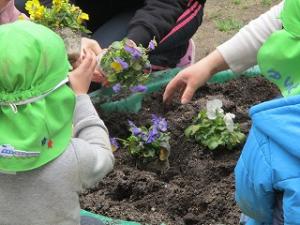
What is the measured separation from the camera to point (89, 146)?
1.86m

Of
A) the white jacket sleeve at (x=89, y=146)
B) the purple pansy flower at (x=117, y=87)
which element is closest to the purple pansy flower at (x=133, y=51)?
the purple pansy flower at (x=117, y=87)

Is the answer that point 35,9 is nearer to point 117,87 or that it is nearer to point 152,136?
point 117,87

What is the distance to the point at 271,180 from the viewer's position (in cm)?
151

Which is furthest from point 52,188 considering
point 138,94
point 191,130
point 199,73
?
point 138,94

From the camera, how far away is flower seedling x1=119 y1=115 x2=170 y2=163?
260cm

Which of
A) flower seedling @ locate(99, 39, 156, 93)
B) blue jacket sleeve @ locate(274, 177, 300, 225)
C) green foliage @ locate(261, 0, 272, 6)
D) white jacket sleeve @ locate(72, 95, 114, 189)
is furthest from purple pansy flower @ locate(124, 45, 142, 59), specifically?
green foliage @ locate(261, 0, 272, 6)

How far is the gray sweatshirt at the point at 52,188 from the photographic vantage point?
5.69ft

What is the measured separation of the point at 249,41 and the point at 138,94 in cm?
85

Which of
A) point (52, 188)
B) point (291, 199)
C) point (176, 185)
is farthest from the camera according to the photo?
point (176, 185)

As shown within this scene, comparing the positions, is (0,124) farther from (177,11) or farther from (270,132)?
(177,11)

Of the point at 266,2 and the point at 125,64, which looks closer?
the point at 125,64

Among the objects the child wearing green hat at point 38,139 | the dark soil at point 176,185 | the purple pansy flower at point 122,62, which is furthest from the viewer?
the purple pansy flower at point 122,62

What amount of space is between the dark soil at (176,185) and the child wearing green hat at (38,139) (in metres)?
0.54

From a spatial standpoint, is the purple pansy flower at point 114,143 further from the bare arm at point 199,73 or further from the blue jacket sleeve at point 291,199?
→ the blue jacket sleeve at point 291,199
